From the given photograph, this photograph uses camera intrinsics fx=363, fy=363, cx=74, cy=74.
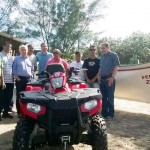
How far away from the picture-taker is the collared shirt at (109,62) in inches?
337

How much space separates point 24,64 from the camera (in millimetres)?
8492

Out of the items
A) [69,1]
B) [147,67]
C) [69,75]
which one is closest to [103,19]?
[69,1]

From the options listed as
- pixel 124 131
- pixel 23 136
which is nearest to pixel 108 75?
pixel 124 131

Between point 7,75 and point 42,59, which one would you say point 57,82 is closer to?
point 7,75

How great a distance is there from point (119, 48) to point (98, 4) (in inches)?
403

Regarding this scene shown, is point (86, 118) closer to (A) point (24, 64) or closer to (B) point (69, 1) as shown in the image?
(A) point (24, 64)

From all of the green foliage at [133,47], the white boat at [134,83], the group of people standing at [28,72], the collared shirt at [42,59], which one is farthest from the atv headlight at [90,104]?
the green foliage at [133,47]

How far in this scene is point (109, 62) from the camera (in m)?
8.58

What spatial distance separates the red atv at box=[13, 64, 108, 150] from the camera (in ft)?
15.2

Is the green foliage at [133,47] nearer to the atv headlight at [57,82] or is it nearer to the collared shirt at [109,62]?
the collared shirt at [109,62]

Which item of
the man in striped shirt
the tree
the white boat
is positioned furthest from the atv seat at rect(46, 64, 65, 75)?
the tree

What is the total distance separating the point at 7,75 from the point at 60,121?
416 centimetres

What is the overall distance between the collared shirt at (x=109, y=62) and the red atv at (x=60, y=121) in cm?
355

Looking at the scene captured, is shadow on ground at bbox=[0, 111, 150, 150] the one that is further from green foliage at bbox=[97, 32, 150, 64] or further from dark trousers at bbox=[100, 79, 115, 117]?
green foliage at bbox=[97, 32, 150, 64]
